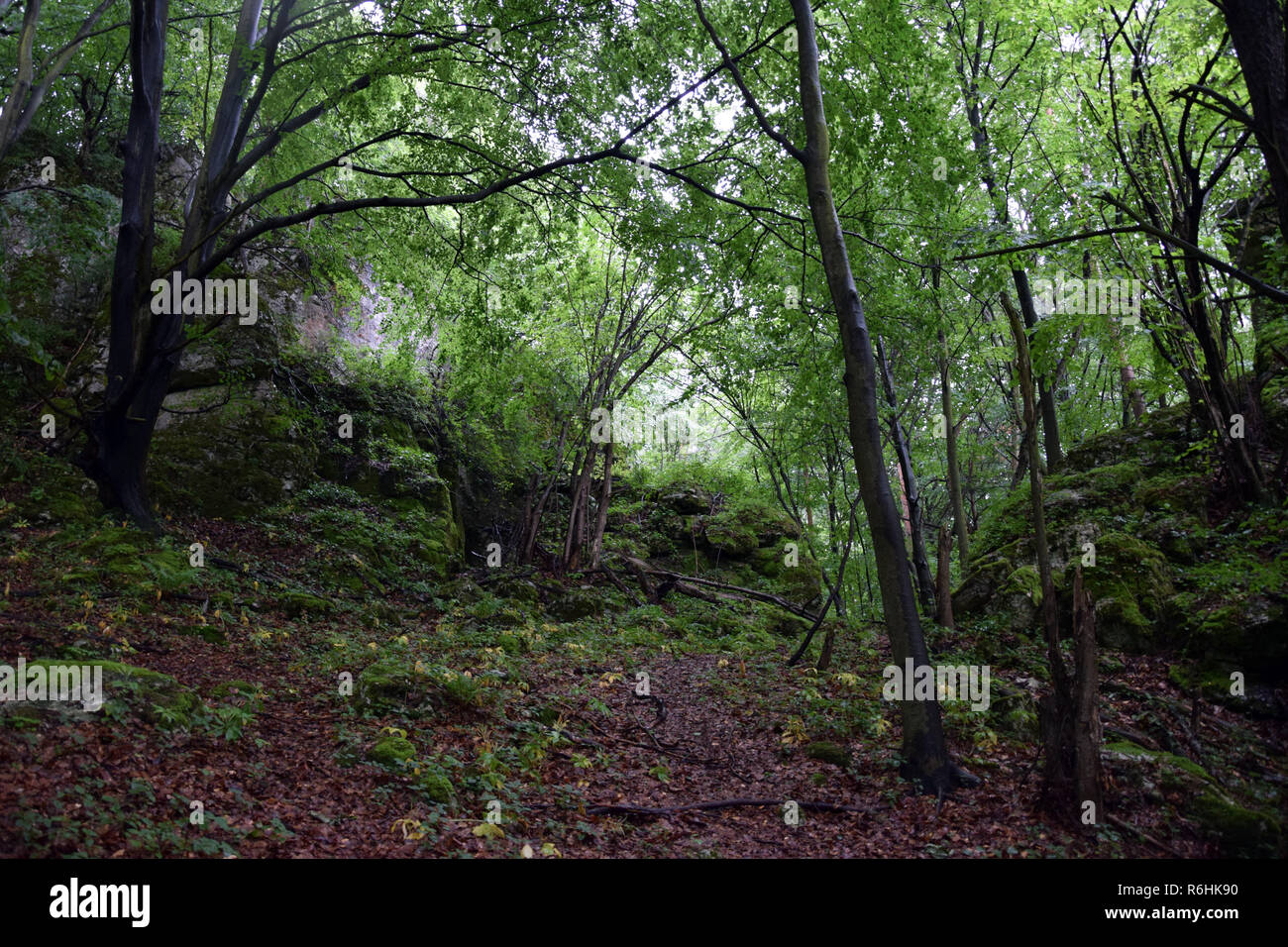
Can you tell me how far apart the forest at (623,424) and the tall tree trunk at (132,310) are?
5 centimetres

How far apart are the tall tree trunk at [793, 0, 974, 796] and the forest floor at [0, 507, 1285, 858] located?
0.37m

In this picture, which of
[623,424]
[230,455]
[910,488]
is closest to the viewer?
[230,455]

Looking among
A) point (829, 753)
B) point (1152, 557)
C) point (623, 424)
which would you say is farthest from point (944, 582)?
point (623, 424)

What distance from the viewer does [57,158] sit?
13.5 meters

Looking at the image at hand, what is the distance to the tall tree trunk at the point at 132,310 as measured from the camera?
905 cm

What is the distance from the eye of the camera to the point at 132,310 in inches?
364

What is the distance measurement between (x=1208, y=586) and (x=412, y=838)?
869 centimetres

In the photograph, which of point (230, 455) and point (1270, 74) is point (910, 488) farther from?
point (230, 455)

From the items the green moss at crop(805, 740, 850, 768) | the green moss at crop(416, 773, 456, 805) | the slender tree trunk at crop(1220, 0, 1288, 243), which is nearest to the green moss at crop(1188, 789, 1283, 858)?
the green moss at crop(805, 740, 850, 768)

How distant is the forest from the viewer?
16.1ft

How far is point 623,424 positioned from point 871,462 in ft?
36.6

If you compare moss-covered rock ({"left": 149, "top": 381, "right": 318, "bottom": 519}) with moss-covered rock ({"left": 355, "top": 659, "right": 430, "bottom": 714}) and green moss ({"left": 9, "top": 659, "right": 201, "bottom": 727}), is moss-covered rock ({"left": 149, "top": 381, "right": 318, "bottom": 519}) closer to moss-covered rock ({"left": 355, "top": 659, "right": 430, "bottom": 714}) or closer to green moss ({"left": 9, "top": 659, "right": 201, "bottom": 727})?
moss-covered rock ({"left": 355, "top": 659, "right": 430, "bottom": 714})

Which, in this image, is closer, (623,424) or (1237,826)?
(1237,826)

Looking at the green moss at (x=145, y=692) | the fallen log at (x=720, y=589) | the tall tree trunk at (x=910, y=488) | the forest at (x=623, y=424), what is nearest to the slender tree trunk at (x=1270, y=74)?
the forest at (x=623, y=424)
